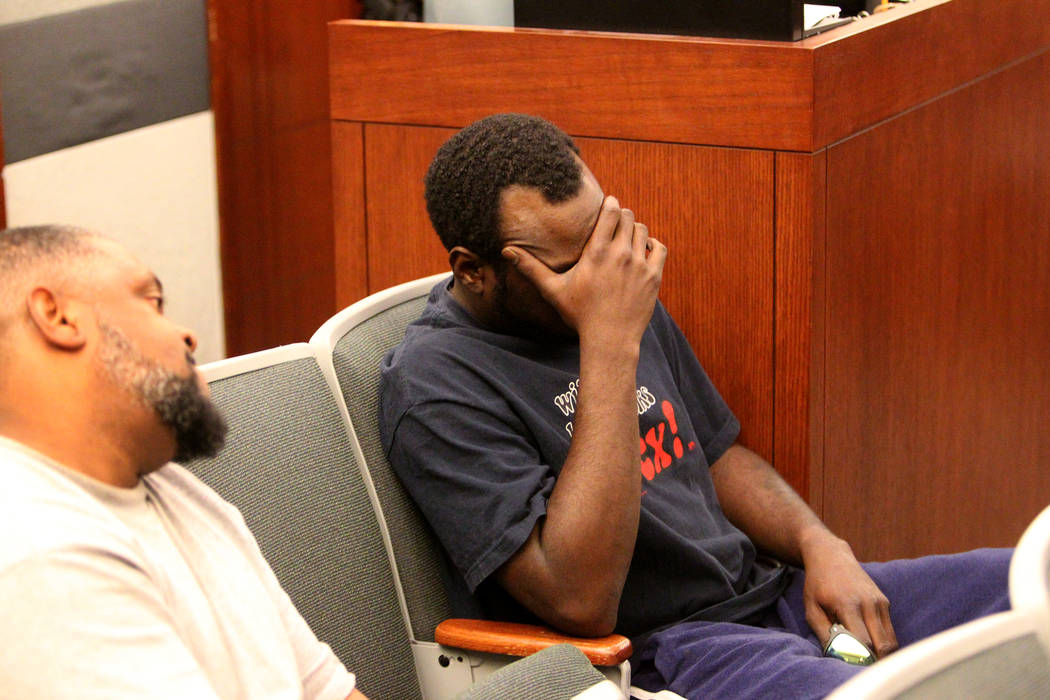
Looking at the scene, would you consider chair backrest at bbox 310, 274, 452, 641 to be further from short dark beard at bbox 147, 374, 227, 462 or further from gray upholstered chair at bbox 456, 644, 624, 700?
short dark beard at bbox 147, 374, 227, 462

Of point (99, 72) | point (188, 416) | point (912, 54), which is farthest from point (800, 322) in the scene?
point (99, 72)

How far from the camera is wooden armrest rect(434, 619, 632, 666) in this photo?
1572 millimetres

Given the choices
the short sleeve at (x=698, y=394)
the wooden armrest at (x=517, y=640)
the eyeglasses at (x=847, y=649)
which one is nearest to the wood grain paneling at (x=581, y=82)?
the short sleeve at (x=698, y=394)

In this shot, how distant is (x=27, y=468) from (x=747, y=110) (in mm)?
1272

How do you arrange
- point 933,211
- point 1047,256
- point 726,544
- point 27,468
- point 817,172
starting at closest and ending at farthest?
point 27,468, point 726,544, point 817,172, point 933,211, point 1047,256

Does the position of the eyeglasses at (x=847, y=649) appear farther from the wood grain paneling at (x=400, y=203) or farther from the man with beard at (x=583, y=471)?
the wood grain paneling at (x=400, y=203)

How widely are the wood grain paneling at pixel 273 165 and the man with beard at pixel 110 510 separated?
231 cm

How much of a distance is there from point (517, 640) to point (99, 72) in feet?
6.40

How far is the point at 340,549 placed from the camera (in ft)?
5.47

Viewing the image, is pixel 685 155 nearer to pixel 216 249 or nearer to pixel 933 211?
pixel 933 211

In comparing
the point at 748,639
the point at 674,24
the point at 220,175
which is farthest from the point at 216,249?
the point at 748,639

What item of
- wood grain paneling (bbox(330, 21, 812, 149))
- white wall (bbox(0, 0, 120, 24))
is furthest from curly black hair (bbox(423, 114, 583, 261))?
white wall (bbox(0, 0, 120, 24))

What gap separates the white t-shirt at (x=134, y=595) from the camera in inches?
38.1

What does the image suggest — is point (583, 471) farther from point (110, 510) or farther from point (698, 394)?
point (110, 510)
